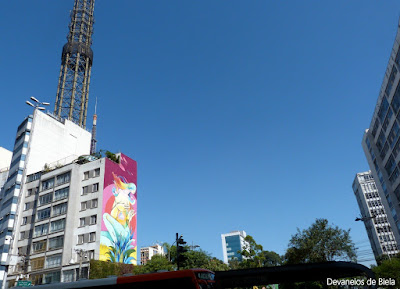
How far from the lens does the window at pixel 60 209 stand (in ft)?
186

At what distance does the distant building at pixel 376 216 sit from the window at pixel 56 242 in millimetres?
100521

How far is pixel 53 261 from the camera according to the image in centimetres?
5362

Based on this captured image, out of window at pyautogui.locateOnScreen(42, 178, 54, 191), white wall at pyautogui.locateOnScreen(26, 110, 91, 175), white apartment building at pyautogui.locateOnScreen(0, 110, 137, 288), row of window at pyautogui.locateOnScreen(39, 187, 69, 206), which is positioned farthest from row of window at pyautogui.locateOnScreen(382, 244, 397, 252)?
window at pyautogui.locateOnScreen(42, 178, 54, 191)

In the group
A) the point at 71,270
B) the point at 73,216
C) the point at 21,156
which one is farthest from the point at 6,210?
the point at 71,270

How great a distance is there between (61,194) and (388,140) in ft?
192

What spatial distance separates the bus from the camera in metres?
17.6

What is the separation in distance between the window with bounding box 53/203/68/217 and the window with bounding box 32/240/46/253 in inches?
205

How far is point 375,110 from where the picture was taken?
5884 cm

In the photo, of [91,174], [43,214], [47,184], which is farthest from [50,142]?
[43,214]

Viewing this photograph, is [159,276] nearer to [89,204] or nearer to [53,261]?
[89,204]

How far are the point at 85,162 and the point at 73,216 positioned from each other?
10.9 metres

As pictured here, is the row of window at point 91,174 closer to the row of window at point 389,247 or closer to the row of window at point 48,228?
the row of window at point 48,228

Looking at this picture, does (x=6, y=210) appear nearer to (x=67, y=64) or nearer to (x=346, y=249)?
(x=67, y=64)

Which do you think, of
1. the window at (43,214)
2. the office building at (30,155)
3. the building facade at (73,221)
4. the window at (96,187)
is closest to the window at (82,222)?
the building facade at (73,221)
